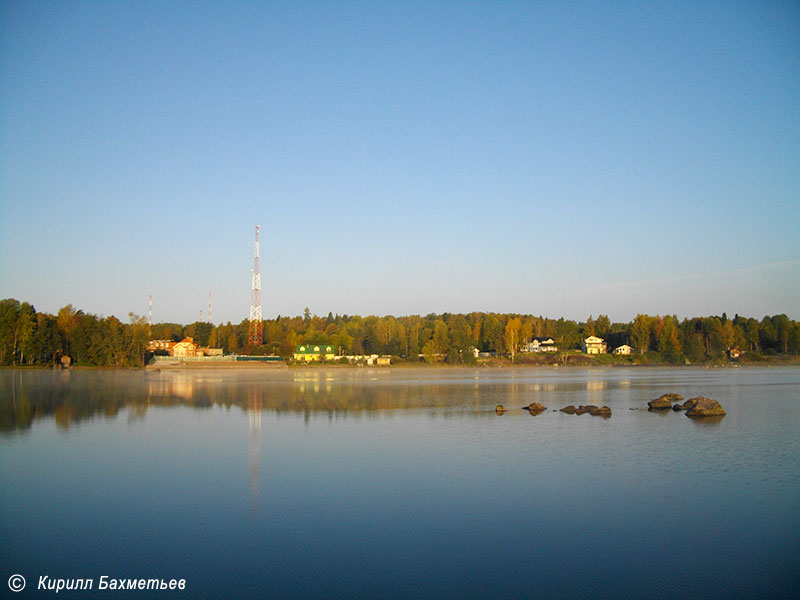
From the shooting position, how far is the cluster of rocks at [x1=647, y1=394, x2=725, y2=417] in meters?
22.1

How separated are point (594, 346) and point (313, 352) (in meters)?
41.7

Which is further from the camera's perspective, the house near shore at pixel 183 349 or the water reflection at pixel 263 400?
the house near shore at pixel 183 349

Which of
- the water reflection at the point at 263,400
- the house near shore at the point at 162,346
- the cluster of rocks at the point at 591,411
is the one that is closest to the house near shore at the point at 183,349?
the house near shore at the point at 162,346

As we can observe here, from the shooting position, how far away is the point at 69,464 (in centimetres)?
1347

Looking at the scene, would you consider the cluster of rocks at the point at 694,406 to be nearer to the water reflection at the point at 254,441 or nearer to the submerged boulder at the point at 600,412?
the submerged boulder at the point at 600,412

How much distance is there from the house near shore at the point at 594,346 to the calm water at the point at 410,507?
238ft

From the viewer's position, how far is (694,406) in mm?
22719

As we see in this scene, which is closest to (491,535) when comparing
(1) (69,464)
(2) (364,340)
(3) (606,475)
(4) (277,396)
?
(3) (606,475)

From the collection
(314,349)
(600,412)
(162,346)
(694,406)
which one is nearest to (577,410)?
(600,412)

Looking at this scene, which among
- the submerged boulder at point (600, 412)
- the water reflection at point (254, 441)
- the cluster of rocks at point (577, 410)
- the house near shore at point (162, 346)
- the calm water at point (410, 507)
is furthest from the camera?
the house near shore at point (162, 346)

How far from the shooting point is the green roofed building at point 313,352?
78500 mm

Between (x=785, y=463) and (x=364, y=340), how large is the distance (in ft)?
265

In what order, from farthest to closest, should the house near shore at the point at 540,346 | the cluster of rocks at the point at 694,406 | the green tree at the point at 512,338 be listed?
the house near shore at the point at 540,346 < the green tree at the point at 512,338 < the cluster of rocks at the point at 694,406

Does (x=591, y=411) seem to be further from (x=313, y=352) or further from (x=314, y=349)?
(x=314, y=349)
